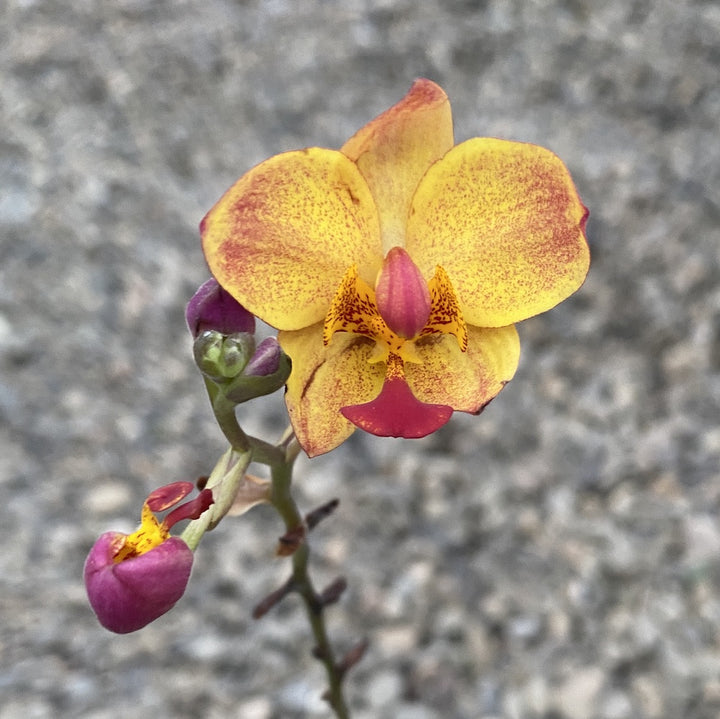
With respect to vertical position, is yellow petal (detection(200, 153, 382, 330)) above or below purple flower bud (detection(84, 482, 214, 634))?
above

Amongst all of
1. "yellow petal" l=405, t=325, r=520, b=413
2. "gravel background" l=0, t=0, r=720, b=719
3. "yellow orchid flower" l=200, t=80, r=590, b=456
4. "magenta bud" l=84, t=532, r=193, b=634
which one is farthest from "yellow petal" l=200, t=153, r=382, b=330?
"gravel background" l=0, t=0, r=720, b=719

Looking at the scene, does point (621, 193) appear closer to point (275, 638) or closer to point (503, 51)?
point (503, 51)

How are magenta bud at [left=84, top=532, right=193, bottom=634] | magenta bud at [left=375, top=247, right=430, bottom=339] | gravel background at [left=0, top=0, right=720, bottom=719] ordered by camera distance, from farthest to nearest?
gravel background at [left=0, top=0, right=720, bottom=719] → magenta bud at [left=375, top=247, right=430, bottom=339] → magenta bud at [left=84, top=532, right=193, bottom=634]

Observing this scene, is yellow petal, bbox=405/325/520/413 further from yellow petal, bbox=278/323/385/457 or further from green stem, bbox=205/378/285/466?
green stem, bbox=205/378/285/466

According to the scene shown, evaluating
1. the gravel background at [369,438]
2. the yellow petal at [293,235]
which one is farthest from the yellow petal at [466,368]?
the gravel background at [369,438]

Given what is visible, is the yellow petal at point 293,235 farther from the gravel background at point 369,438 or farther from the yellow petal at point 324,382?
the gravel background at point 369,438

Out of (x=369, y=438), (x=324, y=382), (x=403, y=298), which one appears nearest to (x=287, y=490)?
(x=324, y=382)
